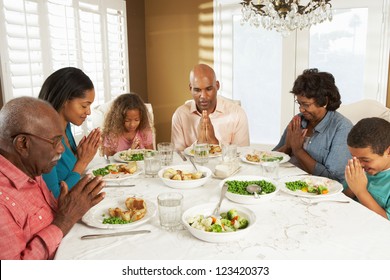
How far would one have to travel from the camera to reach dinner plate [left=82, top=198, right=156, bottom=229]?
45.9 inches

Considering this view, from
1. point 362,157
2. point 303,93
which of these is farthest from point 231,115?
point 362,157

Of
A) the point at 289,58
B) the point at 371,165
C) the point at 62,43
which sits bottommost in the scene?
the point at 371,165

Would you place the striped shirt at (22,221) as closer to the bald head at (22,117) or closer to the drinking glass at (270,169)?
the bald head at (22,117)

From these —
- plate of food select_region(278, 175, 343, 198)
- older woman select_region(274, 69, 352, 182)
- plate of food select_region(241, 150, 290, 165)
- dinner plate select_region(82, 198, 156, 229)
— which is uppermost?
older woman select_region(274, 69, 352, 182)

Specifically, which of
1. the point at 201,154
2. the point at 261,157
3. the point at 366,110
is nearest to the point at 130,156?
the point at 201,154

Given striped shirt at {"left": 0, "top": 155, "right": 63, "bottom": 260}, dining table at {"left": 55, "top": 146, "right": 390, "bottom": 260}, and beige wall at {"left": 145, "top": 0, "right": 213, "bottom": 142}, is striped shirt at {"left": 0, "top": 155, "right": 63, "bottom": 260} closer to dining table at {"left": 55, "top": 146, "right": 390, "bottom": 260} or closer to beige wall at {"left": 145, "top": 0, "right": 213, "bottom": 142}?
dining table at {"left": 55, "top": 146, "right": 390, "bottom": 260}

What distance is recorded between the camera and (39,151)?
41.7 inches

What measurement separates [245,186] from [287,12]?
3.62 feet

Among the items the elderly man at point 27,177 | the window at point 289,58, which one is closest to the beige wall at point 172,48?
the window at point 289,58

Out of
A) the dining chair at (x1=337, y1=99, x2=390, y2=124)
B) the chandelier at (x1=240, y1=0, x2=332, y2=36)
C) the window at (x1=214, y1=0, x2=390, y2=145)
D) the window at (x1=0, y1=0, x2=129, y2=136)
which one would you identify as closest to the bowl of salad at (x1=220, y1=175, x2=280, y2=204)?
the chandelier at (x1=240, y1=0, x2=332, y2=36)

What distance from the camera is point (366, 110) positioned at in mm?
2557

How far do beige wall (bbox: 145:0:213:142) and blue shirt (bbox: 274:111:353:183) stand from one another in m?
2.29

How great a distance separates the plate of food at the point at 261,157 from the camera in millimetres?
1923

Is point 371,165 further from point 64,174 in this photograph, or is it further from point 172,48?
point 172,48
